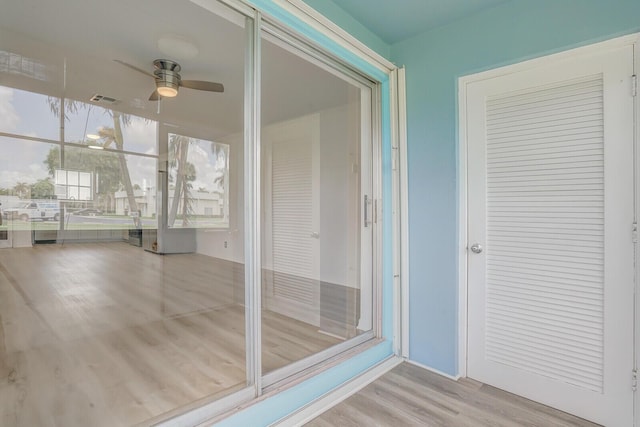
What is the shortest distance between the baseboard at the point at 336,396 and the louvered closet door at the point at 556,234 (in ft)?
2.06

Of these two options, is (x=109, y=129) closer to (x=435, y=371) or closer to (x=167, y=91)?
(x=167, y=91)

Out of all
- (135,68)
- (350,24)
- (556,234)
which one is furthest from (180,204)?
(556,234)

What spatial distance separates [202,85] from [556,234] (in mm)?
3272

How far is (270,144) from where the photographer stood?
2.41 meters

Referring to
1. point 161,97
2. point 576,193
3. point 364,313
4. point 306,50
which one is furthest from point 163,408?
point 161,97

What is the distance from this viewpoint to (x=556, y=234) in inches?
72.0

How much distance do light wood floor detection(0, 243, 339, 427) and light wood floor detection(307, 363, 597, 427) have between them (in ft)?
1.50

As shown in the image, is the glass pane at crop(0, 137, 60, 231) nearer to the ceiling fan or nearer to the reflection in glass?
the reflection in glass

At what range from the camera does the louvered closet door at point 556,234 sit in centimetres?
163

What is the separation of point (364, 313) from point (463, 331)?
30.4 inches

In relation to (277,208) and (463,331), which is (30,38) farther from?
(463,331)

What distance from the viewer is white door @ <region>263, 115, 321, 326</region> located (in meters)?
2.81

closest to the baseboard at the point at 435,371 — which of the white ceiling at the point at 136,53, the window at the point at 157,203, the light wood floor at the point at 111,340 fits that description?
the window at the point at 157,203

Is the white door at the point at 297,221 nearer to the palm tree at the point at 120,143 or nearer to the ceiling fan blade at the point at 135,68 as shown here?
the ceiling fan blade at the point at 135,68
